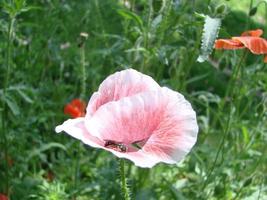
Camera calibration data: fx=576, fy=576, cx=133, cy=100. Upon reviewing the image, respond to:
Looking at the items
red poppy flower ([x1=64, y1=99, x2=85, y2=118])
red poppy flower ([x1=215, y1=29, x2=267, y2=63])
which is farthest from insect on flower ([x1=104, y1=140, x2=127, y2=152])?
red poppy flower ([x1=64, y1=99, x2=85, y2=118])

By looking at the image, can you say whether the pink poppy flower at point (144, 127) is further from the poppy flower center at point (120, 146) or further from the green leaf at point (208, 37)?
the green leaf at point (208, 37)

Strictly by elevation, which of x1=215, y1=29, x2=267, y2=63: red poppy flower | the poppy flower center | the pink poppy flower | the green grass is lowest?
the green grass

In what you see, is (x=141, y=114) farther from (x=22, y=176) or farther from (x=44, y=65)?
(x=44, y=65)

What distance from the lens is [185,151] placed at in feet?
3.12

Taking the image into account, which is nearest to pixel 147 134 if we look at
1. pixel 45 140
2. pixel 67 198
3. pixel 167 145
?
pixel 167 145

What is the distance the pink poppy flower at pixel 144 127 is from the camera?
0.94m

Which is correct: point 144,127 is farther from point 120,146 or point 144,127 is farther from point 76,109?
point 76,109

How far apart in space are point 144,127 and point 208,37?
0.47 m

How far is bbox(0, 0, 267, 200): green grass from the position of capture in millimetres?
1808

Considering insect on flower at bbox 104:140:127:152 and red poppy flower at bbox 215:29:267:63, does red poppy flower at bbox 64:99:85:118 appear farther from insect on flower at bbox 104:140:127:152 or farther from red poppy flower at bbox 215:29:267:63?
insect on flower at bbox 104:140:127:152

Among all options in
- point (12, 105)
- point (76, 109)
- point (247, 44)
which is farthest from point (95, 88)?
point (247, 44)

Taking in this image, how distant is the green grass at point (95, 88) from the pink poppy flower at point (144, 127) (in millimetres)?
664

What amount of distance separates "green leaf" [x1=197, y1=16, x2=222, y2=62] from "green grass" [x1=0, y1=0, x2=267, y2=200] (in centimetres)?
20

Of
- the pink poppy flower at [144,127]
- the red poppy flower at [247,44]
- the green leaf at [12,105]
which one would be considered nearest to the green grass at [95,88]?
the green leaf at [12,105]
